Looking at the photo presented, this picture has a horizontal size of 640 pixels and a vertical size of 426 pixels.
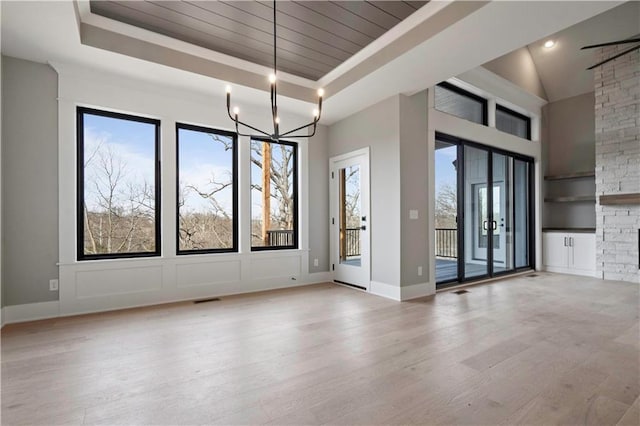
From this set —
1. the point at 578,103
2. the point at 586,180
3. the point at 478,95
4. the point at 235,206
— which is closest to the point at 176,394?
the point at 235,206

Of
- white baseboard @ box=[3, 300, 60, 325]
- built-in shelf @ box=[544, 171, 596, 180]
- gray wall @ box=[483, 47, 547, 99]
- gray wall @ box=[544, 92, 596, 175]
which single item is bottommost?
white baseboard @ box=[3, 300, 60, 325]

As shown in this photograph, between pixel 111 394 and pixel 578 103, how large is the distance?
8934 millimetres

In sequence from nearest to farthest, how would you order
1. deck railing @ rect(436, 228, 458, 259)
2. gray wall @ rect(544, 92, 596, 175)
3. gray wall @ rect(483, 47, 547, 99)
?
deck railing @ rect(436, 228, 458, 259) → gray wall @ rect(483, 47, 547, 99) → gray wall @ rect(544, 92, 596, 175)

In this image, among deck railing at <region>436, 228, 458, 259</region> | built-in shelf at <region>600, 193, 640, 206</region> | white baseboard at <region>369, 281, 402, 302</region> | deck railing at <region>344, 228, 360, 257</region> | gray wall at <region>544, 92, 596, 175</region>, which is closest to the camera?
white baseboard at <region>369, 281, 402, 302</region>

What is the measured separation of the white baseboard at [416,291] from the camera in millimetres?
4332

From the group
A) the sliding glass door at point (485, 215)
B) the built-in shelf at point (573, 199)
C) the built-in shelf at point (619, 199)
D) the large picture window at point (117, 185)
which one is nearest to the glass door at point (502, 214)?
the sliding glass door at point (485, 215)

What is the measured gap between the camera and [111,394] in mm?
1978

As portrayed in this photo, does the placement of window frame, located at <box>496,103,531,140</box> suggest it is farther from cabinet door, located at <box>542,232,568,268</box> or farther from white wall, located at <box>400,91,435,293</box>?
white wall, located at <box>400,91,435,293</box>

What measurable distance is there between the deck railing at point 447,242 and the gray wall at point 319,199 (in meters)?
1.90

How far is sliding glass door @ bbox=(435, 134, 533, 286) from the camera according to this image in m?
5.13

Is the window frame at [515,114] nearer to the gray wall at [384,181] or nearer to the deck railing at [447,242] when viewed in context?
the deck railing at [447,242]

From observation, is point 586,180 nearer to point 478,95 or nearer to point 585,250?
point 585,250

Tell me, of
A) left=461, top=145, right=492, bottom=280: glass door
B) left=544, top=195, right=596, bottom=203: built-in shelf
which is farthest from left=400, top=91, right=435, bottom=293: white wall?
left=544, top=195, right=596, bottom=203: built-in shelf

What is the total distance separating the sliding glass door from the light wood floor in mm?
1370
